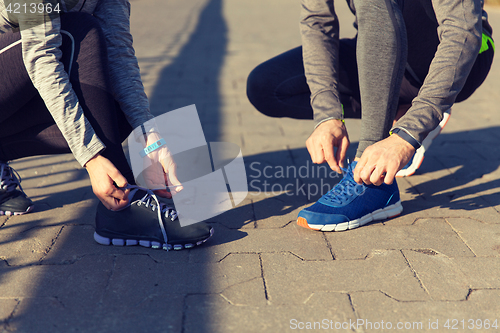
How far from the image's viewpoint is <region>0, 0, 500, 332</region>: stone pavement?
1.26 m

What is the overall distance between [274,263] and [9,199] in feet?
4.13

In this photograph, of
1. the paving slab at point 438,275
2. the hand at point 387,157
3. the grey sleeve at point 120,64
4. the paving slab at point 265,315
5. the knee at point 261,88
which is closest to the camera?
the paving slab at point 265,315

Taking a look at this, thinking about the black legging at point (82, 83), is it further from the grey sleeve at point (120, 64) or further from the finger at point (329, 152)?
the finger at point (329, 152)

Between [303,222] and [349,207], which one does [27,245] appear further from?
[349,207]

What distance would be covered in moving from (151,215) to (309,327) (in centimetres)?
75

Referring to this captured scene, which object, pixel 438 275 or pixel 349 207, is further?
pixel 349 207

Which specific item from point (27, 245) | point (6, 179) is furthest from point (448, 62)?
point (6, 179)

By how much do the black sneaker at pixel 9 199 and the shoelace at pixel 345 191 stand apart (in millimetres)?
1375

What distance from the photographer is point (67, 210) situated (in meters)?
1.98

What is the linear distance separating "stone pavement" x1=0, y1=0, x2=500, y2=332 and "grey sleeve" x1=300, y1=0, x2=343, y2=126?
1.89ft

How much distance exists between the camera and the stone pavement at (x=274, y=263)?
126 centimetres

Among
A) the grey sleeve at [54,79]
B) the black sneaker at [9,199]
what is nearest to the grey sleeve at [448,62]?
the grey sleeve at [54,79]

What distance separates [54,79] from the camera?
1414 mm

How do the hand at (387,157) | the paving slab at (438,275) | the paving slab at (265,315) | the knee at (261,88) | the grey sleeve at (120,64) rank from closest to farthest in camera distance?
1. the paving slab at (265,315)
2. the paving slab at (438,275)
3. the hand at (387,157)
4. the grey sleeve at (120,64)
5. the knee at (261,88)
